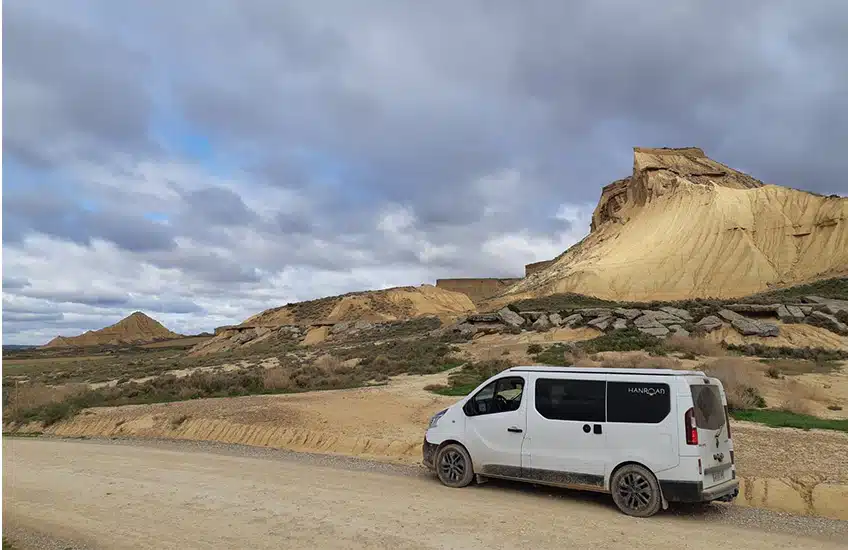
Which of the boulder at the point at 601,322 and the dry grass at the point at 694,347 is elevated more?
the boulder at the point at 601,322

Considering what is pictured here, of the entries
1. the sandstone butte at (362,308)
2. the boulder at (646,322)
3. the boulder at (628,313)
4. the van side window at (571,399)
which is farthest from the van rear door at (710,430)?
the sandstone butte at (362,308)

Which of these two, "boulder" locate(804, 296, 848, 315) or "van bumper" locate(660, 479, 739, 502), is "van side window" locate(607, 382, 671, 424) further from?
"boulder" locate(804, 296, 848, 315)

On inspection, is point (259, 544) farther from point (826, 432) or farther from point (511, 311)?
point (511, 311)

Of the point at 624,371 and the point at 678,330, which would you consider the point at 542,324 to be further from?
the point at 624,371

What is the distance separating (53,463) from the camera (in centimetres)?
1238

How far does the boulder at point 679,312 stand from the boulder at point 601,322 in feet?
12.4

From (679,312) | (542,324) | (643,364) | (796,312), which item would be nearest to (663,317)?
(679,312)

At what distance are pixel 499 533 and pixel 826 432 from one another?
397 inches

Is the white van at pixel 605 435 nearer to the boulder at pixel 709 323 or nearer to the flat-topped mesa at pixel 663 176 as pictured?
the boulder at pixel 709 323

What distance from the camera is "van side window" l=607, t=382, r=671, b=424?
826 cm

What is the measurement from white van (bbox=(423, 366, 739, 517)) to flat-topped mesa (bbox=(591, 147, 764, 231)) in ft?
257

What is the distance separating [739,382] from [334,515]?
1509cm

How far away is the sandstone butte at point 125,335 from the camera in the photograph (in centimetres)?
15138

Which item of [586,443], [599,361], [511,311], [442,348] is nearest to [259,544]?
[586,443]
